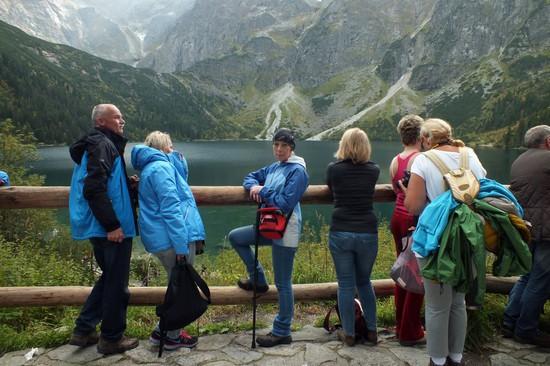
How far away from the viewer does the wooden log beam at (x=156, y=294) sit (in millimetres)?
4656

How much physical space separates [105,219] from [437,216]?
3107 millimetres

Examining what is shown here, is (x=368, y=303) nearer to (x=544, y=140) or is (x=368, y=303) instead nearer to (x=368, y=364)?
(x=368, y=364)

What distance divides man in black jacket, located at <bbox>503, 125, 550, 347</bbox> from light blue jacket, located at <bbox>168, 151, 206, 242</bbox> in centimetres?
356

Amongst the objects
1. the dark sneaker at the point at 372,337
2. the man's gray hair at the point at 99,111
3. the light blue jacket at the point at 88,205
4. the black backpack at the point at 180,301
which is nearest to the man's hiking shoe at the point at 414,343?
the dark sneaker at the point at 372,337

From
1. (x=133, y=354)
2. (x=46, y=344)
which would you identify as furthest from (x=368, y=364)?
(x=46, y=344)

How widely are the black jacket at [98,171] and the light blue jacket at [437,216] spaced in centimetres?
292

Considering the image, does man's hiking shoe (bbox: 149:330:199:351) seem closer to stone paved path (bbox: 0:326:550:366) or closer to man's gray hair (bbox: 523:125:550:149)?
stone paved path (bbox: 0:326:550:366)

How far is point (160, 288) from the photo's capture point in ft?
16.1

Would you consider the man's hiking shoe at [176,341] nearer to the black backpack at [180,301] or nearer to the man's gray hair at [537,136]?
the black backpack at [180,301]

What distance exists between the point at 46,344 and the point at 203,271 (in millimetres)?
3911

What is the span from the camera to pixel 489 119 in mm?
171875

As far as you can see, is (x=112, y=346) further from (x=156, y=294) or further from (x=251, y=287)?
(x=251, y=287)

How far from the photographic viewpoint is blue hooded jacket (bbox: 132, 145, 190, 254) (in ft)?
13.7

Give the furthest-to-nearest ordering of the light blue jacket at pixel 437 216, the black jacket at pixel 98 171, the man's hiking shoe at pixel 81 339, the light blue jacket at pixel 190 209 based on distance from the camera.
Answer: the man's hiking shoe at pixel 81 339, the light blue jacket at pixel 190 209, the black jacket at pixel 98 171, the light blue jacket at pixel 437 216
